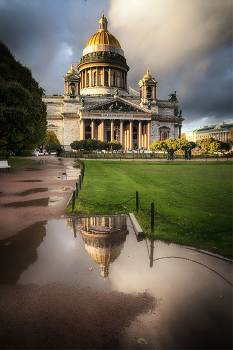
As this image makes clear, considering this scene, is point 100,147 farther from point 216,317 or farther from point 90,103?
point 216,317

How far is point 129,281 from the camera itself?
17.3ft

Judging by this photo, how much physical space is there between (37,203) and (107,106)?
211ft

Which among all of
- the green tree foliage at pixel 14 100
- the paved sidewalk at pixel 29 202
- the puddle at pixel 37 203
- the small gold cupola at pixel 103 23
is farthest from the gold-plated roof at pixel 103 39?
the puddle at pixel 37 203

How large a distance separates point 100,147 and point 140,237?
52.9 m

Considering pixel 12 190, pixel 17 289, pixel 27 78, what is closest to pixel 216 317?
pixel 17 289

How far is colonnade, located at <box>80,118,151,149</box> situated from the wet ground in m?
66.2

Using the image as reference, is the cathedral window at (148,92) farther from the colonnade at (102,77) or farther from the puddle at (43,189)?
the puddle at (43,189)

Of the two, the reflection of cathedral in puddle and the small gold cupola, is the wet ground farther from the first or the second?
the small gold cupola

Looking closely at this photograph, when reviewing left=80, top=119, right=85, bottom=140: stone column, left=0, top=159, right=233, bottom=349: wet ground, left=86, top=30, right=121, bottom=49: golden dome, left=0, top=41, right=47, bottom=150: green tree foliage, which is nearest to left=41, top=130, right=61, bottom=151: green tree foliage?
left=80, top=119, right=85, bottom=140: stone column

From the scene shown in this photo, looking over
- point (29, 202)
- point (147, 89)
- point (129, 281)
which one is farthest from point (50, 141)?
point (129, 281)

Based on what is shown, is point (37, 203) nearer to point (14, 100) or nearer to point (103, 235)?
point (103, 235)

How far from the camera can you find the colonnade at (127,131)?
72.8 metres

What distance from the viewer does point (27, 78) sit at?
2653cm

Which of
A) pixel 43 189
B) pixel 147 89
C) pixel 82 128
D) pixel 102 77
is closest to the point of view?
pixel 43 189
